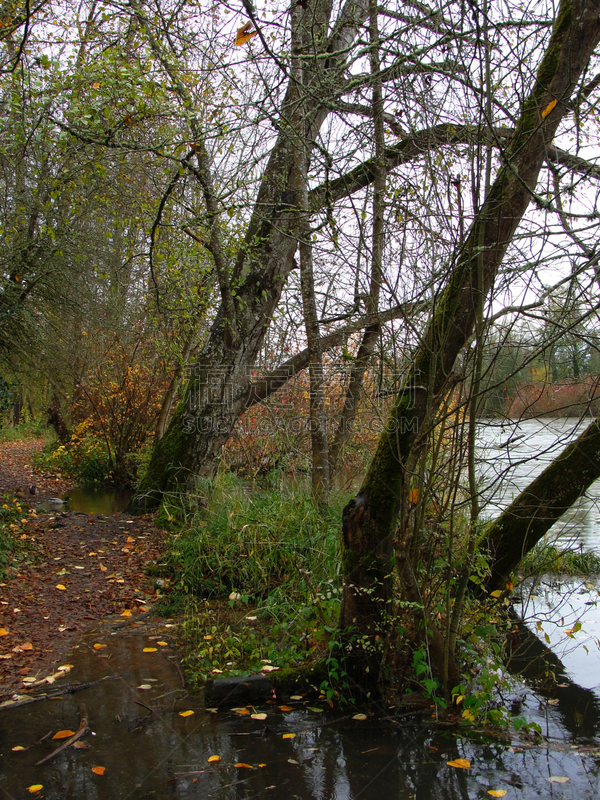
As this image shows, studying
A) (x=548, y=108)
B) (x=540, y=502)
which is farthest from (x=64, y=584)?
(x=548, y=108)

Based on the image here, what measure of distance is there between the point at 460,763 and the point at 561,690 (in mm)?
1505

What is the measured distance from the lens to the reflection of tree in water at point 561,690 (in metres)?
3.68

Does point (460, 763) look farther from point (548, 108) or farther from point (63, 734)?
point (548, 108)

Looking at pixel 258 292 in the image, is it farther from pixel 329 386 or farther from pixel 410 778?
pixel 410 778

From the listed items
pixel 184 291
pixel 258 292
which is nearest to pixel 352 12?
pixel 258 292

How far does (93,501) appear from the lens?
10086mm

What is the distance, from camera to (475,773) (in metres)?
2.97

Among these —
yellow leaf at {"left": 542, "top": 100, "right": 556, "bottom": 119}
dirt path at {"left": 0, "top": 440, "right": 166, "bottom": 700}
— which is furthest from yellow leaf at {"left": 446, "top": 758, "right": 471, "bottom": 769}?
yellow leaf at {"left": 542, "top": 100, "right": 556, "bottom": 119}

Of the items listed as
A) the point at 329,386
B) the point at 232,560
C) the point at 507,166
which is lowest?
the point at 232,560

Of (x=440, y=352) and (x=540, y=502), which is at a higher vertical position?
(x=440, y=352)

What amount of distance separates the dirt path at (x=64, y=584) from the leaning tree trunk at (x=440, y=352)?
205 cm

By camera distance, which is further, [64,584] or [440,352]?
[64,584]

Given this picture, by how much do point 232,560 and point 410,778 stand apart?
8.89ft

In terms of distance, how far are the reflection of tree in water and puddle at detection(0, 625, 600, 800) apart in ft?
0.55
